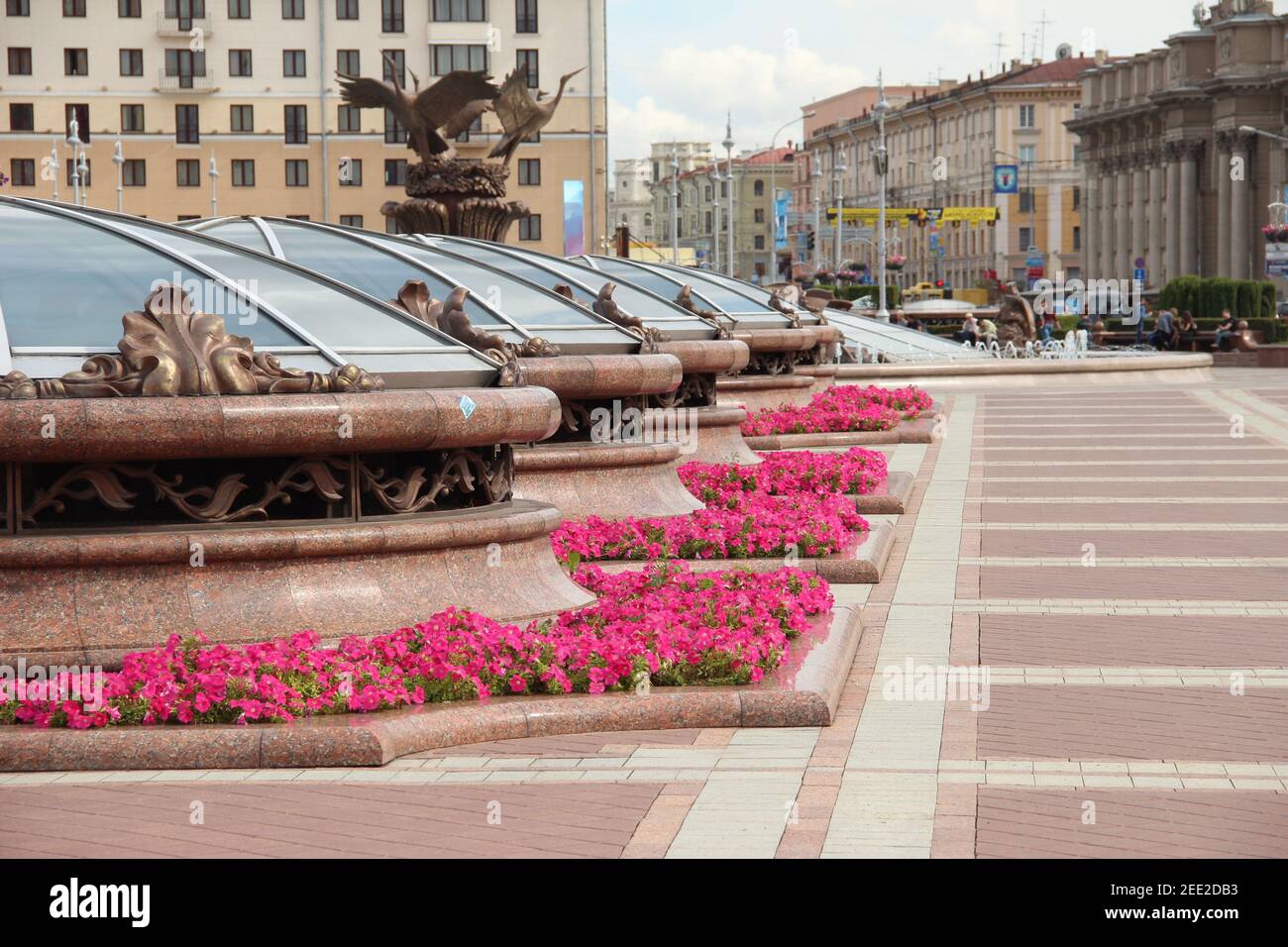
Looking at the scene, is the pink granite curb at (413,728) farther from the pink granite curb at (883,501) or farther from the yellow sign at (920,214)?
the yellow sign at (920,214)

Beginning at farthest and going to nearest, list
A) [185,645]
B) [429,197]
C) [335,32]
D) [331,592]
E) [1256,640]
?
[335,32]
[429,197]
[1256,640]
[331,592]
[185,645]

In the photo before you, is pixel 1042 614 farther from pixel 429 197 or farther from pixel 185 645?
pixel 429 197

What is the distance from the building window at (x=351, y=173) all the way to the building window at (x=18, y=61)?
1336cm

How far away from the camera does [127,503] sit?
8812mm

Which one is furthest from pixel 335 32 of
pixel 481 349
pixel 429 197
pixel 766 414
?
pixel 481 349

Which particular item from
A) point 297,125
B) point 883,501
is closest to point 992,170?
point 297,125

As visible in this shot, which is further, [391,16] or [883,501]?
[391,16]

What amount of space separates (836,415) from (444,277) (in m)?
9.68

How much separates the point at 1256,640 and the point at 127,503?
5528 mm

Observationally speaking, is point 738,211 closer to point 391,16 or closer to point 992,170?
point 992,170

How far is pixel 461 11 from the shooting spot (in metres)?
83.5

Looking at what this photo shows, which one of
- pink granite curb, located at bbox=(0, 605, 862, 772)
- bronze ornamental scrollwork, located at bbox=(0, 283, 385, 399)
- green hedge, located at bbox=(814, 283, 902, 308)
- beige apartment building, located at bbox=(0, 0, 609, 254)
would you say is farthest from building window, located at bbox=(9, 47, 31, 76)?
pink granite curb, located at bbox=(0, 605, 862, 772)

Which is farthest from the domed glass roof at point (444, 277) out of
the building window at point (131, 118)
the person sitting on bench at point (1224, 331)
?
the building window at point (131, 118)

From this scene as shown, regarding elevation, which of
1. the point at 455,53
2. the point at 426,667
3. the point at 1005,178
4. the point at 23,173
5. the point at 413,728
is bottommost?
the point at 413,728
